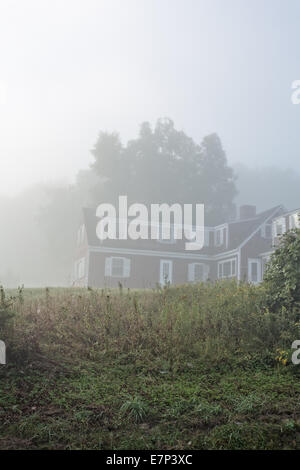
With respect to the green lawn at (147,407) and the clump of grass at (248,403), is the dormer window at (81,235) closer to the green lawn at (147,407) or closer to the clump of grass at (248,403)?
the green lawn at (147,407)

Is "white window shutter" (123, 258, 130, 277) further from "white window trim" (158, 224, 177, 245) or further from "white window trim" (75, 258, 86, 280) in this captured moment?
"white window trim" (158, 224, 177, 245)

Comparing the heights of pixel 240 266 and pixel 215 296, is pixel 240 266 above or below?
above

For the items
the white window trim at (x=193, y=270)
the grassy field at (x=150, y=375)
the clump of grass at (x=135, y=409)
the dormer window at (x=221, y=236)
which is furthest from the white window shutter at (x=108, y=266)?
the clump of grass at (x=135, y=409)

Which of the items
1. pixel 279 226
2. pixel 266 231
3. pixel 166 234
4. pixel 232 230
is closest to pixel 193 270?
pixel 166 234

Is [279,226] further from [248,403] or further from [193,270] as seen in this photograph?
[248,403]

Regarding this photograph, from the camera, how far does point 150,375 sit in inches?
248

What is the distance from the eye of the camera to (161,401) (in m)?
5.29

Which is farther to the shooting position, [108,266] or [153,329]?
[108,266]

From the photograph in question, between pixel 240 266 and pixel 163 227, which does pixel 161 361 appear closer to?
pixel 240 266

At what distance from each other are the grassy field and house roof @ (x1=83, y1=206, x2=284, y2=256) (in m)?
22.2

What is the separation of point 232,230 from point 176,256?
15.7ft

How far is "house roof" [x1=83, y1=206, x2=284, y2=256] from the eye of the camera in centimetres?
3225

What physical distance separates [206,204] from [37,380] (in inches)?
1827
